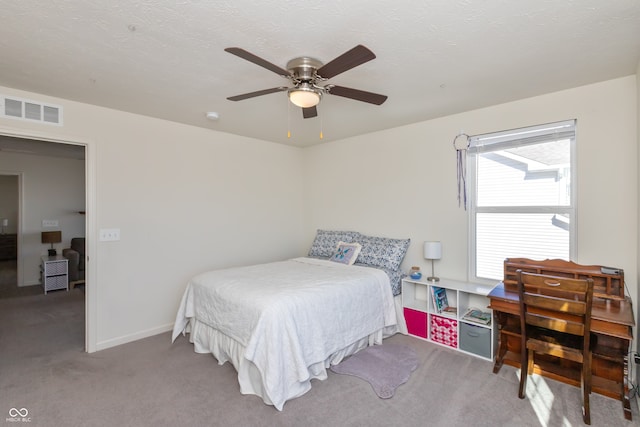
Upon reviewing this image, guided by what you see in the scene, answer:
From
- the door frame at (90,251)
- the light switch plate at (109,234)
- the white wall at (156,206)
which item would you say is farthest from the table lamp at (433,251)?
the door frame at (90,251)

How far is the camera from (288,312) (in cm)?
234

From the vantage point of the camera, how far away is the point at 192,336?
313 cm

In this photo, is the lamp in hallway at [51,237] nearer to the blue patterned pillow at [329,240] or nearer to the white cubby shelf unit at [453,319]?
the blue patterned pillow at [329,240]

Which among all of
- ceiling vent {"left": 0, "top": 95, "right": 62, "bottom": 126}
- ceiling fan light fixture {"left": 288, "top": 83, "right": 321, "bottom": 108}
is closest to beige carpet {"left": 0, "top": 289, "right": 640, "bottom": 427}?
ceiling vent {"left": 0, "top": 95, "right": 62, "bottom": 126}

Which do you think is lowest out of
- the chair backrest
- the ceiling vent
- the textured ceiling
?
the chair backrest

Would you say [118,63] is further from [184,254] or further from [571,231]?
[571,231]

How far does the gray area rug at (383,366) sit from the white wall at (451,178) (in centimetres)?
105

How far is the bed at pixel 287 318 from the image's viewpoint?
2.26 m

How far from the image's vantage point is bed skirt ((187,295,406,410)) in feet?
7.69

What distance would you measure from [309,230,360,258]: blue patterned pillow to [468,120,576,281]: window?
1500mm

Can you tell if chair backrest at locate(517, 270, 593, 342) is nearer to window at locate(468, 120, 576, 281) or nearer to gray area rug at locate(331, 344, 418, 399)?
window at locate(468, 120, 576, 281)

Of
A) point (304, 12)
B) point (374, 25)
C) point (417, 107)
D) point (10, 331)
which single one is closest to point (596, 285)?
point (417, 107)

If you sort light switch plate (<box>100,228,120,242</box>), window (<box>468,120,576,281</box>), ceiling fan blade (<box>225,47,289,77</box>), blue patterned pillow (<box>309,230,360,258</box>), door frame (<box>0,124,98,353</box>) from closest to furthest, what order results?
1. ceiling fan blade (<box>225,47,289,77</box>)
2. window (<box>468,120,576,281</box>)
3. door frame (<box>0,124,98,353</box>)
4. light switch plate (<box>100,228,120,242</box>)
5. blue patterned pillow (<box>309,230,360,258</box>)

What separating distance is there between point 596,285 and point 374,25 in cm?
256
